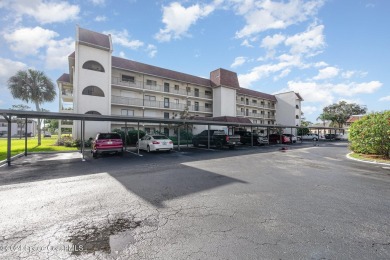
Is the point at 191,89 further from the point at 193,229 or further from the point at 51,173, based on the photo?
the point at 193,229

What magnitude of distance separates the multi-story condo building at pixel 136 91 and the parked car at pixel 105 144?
9.35m

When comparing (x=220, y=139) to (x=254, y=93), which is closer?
(x=220, y=139)

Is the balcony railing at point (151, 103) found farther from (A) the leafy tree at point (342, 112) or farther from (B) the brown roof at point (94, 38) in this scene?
(A) the leafy tree at point (342, 112)

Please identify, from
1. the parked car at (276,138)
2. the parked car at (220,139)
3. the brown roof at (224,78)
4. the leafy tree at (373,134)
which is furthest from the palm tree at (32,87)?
the leafy tree at (373,134)

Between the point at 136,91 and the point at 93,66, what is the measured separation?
7.34m

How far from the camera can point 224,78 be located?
38.3 metres

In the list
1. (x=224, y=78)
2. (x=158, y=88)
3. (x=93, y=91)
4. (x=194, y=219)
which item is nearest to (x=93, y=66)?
(x=93, y=91)

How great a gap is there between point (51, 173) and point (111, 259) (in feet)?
24.6

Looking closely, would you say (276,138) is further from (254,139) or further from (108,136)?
(108,136)

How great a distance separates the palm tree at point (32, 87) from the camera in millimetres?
27500

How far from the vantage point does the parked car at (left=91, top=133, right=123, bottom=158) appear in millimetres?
12775

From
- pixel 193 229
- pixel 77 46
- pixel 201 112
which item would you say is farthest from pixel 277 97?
pixel 193 229

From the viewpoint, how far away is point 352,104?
62.2 m

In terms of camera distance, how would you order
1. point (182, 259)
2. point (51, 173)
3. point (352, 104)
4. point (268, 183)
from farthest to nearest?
point (352, 104)
point (51, 173)
point (268, 183)
point (182, 259)
